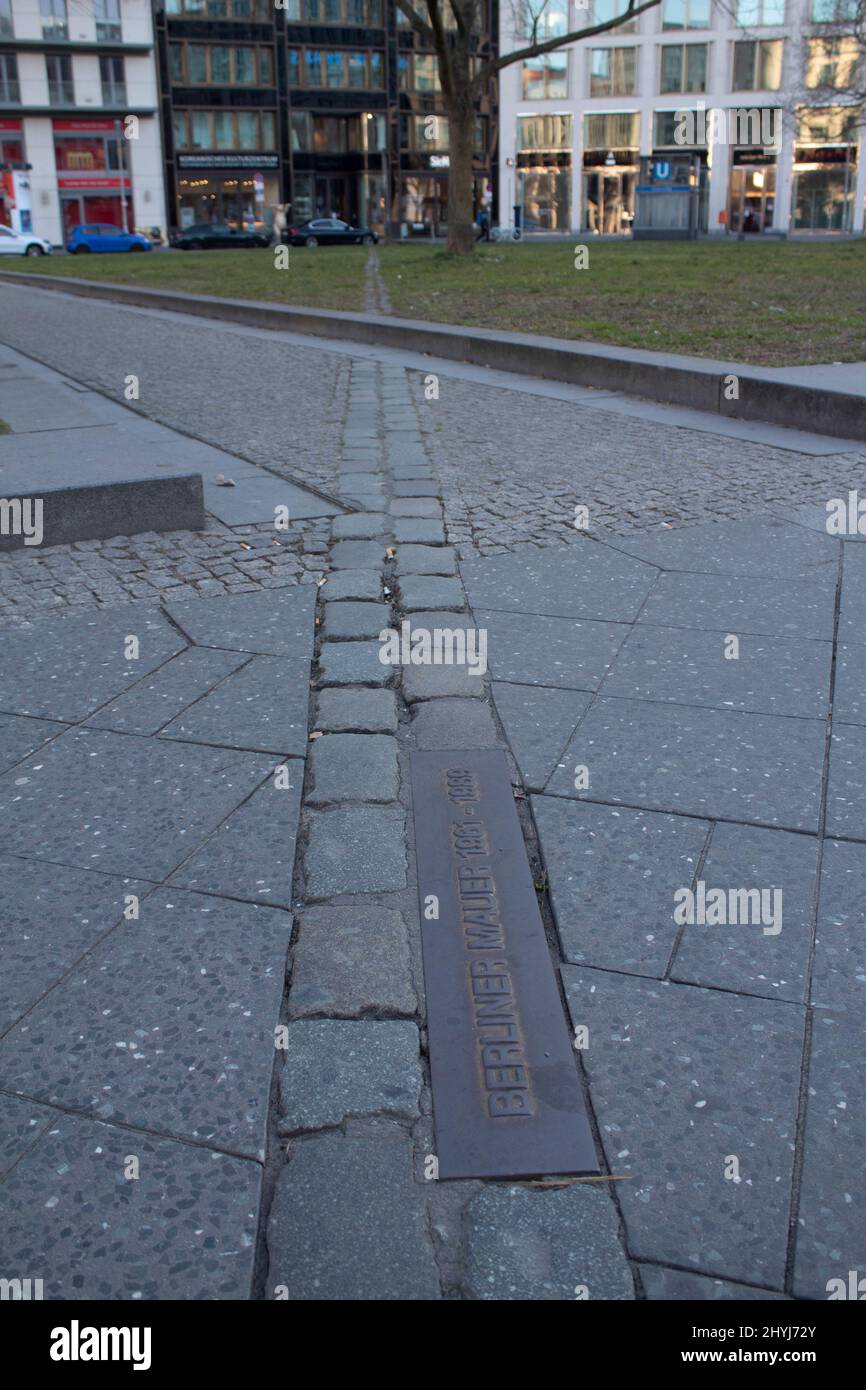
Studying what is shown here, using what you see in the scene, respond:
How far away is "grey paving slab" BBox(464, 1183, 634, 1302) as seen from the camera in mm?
1862

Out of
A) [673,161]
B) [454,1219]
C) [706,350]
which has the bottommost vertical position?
[454,1219]

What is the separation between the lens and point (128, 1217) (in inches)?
78.2

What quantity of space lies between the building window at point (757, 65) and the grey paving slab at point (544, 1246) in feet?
215

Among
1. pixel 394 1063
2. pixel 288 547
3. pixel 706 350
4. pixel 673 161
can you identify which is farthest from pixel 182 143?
pixel 394 1063

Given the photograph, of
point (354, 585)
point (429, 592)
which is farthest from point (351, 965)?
point (354, 585)

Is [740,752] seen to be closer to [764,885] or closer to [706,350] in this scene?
[764,885]

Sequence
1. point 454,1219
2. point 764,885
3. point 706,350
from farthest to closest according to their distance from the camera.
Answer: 1. point 706,350
2. point 764,885
3. point 454,1219

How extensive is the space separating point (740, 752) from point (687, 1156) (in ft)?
5.44

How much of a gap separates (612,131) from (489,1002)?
219 ft

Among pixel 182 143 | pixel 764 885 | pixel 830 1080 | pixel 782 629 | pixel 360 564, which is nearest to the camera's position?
pixel 830 1080

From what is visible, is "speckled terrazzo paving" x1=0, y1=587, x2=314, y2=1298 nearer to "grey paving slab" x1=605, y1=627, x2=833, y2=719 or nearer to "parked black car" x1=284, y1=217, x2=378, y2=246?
"grey paving slab" x1=605, y1=627, x2=833, y2=719

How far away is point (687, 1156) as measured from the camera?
2105 millimetres

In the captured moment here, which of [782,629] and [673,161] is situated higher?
[673,161]

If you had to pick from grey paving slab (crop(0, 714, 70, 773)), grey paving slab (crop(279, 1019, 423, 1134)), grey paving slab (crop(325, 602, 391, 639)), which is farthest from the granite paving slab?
grey paving slab (crop(279, 1019, 423, 1134))
